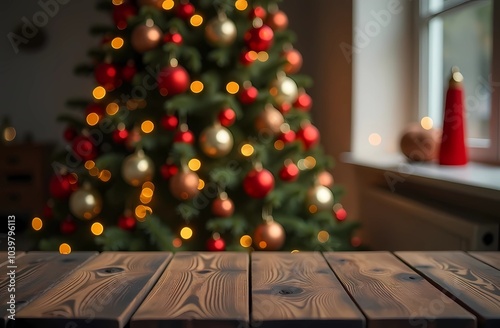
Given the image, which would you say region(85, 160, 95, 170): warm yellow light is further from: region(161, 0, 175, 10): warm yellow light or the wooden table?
the wooden table

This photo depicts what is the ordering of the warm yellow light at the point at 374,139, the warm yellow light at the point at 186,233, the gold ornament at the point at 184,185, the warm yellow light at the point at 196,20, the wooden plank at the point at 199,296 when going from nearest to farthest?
the wooden plank at the point at 199,296 < the gold ornament at the point at 184,185 < the warm yellow light at the point at 186,233 < the warm yellow light at the point at 196,20 < the warm yellow light at the point at 374,139

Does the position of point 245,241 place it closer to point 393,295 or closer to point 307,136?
point 307,136

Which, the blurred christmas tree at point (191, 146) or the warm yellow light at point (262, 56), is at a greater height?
the warm yellow light at point (262, 56)

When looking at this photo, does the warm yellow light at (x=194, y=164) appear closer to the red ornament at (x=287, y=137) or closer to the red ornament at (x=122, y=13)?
→ the red ornament at (x=287, y=137)

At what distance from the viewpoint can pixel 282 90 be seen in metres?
1.98

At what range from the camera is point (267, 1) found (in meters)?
2.00

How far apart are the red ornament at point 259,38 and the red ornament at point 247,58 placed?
32 millimetres

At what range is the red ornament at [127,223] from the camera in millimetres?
1842

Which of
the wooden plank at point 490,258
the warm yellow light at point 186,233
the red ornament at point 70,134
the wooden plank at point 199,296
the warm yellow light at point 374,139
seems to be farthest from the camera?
the warm yellow light at point 374,139

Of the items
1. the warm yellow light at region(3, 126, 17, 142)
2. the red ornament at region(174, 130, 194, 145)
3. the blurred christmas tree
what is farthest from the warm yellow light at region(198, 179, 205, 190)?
the warm yellow light at region(3, 126, 17, 142)

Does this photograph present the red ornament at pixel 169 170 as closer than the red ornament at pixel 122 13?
Yes

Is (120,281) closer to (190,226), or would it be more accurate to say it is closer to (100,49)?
(190,226)

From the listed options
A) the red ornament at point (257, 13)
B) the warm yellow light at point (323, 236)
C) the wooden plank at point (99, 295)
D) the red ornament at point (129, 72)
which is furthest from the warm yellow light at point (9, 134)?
the wooden plank at point (99, 295)

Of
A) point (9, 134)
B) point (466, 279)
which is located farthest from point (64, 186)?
point (9, 134)
